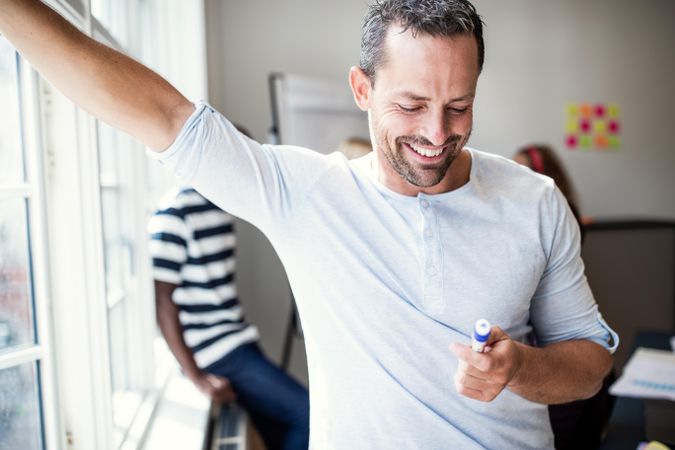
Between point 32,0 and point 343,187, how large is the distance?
564mm

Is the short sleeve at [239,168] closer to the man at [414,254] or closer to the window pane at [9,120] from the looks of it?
the man at [414,254]

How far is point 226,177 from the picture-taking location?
974mm

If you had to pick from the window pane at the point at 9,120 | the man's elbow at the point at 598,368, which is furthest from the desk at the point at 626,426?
the window pane at the point at 9,120

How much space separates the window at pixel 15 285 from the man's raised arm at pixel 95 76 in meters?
0.34

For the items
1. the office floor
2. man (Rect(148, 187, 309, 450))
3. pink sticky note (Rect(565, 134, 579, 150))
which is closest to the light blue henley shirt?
man (Rect(148, 187, 309, 450))

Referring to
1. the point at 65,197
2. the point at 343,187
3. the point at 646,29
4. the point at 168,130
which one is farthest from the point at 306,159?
the point at 646,29

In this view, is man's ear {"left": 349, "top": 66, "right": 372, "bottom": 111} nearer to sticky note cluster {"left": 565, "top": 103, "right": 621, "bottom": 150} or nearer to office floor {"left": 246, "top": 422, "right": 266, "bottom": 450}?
office floor {"left": 246, "top": 422, "right": 266, "bottom": 450}

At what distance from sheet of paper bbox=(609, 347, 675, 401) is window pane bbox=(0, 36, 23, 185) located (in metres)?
1.74

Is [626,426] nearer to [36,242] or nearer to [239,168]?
[239,168]

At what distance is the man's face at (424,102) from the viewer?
1.01 metres

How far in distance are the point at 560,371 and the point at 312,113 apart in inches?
91.4

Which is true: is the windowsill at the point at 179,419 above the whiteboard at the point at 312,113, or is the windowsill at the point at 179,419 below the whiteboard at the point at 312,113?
below

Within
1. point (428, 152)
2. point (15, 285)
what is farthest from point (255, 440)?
point (428, 152)

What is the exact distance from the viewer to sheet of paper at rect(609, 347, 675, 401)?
6.23ft
